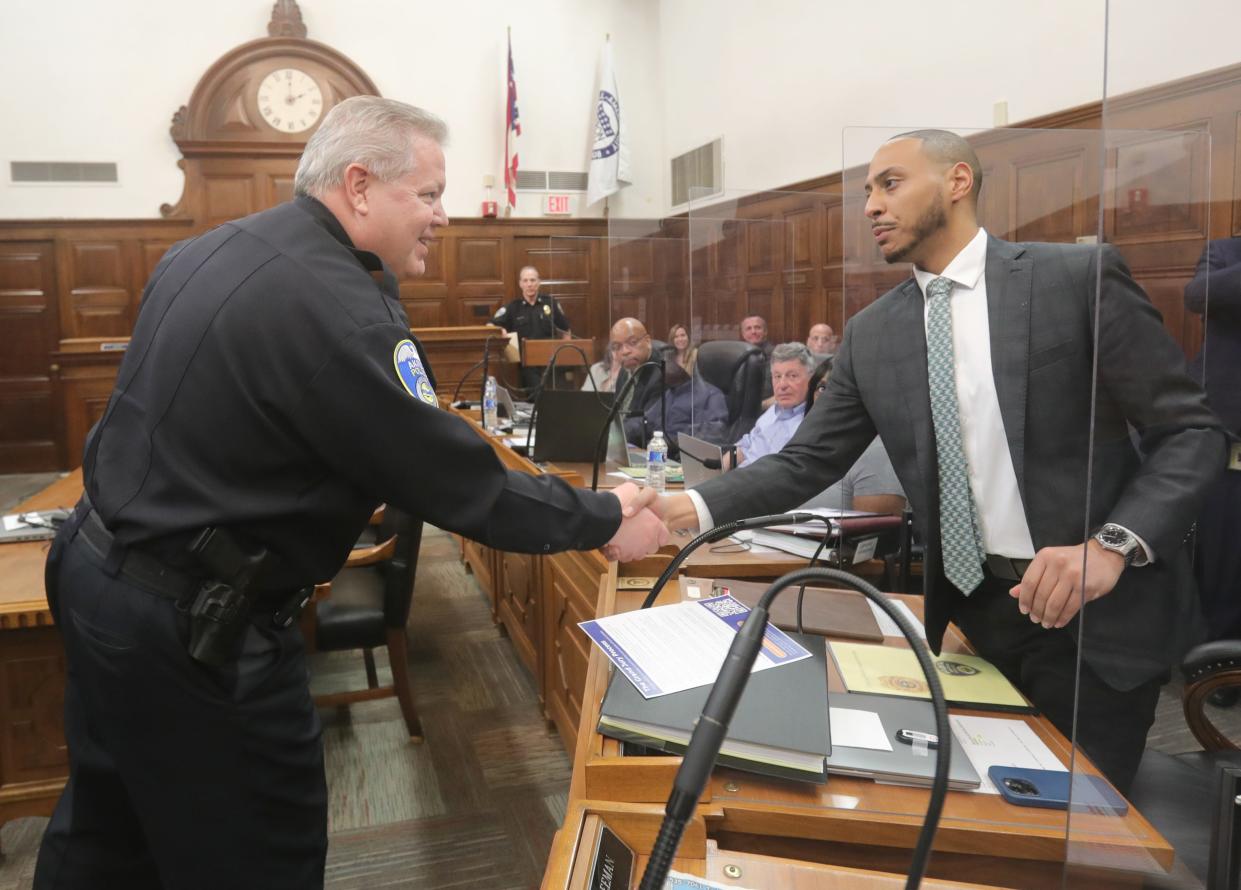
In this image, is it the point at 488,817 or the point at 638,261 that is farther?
the point at 638,261

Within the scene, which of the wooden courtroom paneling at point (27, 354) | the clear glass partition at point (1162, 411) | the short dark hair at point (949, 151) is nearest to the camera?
the clear glass partition at point (1162, 411)

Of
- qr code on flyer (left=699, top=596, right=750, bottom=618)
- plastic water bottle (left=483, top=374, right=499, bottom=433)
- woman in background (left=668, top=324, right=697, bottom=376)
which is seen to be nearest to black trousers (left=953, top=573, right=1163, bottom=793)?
qr code on flyer (left=699, top=596, right=750, bottom=618)

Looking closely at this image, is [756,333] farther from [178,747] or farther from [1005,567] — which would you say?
[178,747]

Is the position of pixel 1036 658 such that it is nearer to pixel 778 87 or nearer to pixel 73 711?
pixel 73 711

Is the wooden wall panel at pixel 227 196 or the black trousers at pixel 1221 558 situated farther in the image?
the wooden wall panel at pixel 227 196

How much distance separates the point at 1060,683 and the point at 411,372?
94cm

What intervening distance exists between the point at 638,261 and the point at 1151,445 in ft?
12.8

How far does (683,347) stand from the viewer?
4039 millimetres

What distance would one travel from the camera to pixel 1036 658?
3.96 feet

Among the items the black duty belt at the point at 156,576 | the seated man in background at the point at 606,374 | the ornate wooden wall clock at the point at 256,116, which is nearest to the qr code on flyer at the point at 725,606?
the black duty belt at the point at 156,576

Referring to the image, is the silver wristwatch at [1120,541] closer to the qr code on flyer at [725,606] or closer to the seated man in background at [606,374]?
the qr code on flyer at [725,606]

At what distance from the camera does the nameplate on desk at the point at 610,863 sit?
0.78 meters

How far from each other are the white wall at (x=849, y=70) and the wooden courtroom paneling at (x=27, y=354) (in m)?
5.70

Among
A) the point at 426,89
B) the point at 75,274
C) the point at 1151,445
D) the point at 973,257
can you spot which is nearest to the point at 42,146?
the point at 75,274
